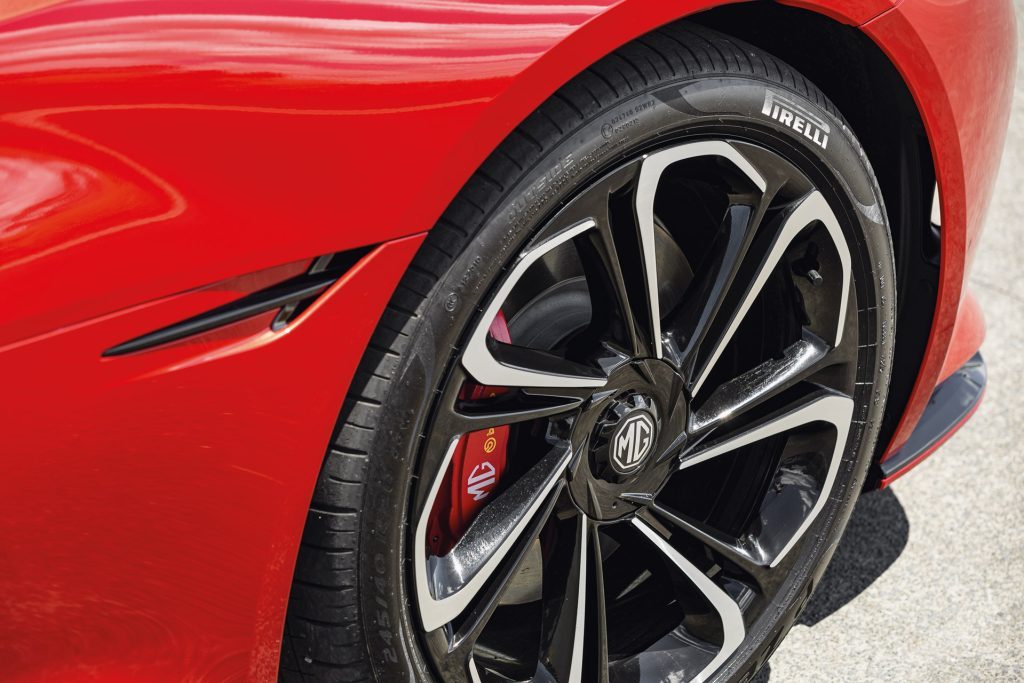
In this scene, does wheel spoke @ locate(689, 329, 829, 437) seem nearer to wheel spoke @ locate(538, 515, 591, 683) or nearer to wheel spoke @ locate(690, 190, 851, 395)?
wheel spoke @ locate(690, 190, 851, 395)

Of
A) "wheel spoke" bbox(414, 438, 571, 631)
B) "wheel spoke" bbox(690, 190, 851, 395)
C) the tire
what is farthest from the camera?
"wheel spoke" bbox(690, 190, 851, 395)

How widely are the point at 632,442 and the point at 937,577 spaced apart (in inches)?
42.7

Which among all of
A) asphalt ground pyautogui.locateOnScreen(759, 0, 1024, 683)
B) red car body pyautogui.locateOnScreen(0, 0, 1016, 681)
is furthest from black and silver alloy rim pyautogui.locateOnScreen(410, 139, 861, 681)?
asphalt ground pyautogui.locateOnScreen(759, 0, 1024, 683)

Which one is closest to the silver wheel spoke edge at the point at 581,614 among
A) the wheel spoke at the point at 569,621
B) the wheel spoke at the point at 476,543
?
the wheel spoke at the point at 569,621

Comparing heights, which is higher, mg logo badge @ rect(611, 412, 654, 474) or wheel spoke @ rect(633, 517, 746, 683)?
mg logo badge @ rect(611, 412, 654, 474)

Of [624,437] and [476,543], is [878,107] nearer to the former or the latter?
[624,437]

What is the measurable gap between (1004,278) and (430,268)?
2784 mm

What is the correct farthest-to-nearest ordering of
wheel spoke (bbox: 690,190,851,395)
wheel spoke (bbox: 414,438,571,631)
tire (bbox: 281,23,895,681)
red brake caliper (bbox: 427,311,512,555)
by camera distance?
wheel spoke (bbox: 690,190,851,395) < red brake caliper (bbox: 427,311,512,555) < wheel spoke (bbox: 414,438,571,631) < tire (bbox: 281,23,895,681)

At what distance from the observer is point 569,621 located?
60.8 inches

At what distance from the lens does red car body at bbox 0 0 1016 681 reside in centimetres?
98

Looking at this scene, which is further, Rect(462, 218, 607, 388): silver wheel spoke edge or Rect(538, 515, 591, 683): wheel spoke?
Rect(538, 515, 591, 683): wheel spoke

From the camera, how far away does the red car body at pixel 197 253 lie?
98 cm

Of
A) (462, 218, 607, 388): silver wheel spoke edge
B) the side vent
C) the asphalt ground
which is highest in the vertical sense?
the side vent

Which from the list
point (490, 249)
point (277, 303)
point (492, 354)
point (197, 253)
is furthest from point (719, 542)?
Result: point (197, 253)
